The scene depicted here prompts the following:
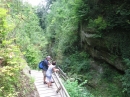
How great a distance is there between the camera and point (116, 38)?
1297 centimetres

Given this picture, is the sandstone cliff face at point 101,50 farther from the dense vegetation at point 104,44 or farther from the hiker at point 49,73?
the hiker at point 49,73

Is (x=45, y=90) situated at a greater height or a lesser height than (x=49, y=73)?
lesser

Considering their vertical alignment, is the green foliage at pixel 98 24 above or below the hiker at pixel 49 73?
above

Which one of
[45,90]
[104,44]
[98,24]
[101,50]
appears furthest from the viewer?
[101,50]

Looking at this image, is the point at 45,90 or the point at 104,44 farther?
the point at 104,44

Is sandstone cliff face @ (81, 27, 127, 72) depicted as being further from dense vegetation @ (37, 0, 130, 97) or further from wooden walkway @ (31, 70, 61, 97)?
wooden walkway @ (31, 70, 61, 97)

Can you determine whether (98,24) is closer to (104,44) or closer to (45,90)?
(104,44)

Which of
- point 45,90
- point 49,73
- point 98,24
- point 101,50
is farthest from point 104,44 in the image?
point 45,90

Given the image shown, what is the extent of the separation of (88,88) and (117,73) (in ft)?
7.75

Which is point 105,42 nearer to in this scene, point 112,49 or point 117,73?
point 112,49

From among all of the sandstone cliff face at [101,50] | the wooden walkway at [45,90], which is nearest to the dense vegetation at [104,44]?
the sandstone cliff face at [101,50]

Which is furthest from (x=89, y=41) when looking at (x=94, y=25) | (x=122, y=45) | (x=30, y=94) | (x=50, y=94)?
(x=30, y=94)

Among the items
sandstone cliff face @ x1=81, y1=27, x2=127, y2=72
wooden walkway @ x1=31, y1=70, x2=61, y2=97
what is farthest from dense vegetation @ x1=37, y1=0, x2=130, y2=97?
wooden walkway @ x1=31, y1=70, x2=61, y2=97

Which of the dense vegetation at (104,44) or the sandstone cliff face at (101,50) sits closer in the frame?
the dense vegetation at (104,44)
